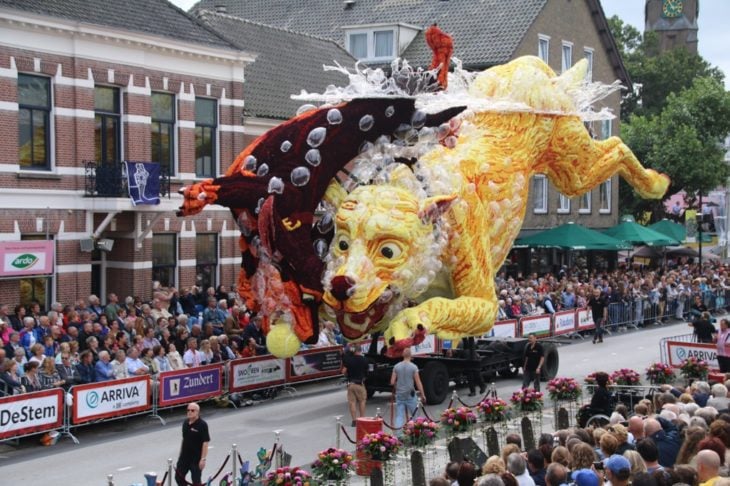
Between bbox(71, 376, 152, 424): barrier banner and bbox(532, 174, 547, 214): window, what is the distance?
2532 centimetres

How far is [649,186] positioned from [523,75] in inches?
170

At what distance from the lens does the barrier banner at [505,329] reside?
A: 27.0m

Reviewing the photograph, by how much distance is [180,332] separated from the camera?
20.7m

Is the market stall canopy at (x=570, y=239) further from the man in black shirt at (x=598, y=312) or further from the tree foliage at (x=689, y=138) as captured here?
the tree foliage at (x=689, y=138)

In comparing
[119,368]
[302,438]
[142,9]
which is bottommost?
[302,438]

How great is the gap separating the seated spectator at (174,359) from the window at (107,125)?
24.6 ft

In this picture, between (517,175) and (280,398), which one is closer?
(517,175)

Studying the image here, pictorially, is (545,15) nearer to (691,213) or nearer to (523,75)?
(691,213)

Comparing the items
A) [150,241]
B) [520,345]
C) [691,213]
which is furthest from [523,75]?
[691,213]

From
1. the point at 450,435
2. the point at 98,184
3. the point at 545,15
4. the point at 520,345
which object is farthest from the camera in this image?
the point at 545,15

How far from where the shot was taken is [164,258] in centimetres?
2750

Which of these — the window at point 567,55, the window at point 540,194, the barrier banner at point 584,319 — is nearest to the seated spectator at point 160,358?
the barrier banner at point 584,319

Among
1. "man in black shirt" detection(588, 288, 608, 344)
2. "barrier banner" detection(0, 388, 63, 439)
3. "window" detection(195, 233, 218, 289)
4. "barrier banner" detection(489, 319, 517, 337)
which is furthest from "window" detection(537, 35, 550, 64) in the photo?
"barrier banner" detection(0, 388, 63, 439)

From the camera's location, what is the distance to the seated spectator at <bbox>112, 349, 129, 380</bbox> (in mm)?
18234
